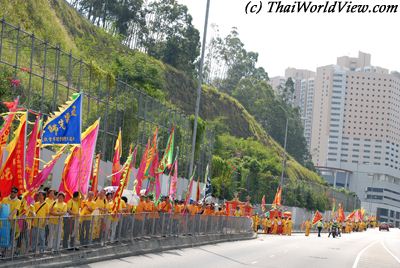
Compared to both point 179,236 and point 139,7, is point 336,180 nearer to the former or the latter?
point 139,7

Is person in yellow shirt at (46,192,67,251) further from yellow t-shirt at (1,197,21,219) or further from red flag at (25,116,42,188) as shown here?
yellow t-shirt at (1,197,21,219)

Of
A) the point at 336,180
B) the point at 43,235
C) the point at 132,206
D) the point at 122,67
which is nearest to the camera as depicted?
the point at 43,235

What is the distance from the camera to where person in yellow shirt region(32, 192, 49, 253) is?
1573 cm

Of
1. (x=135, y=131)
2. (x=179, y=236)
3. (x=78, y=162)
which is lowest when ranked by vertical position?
(x=179, y=236)

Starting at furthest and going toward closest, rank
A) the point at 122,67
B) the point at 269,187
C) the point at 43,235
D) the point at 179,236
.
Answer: the point at 269,187, the point at 122,67, the point at 179,236, the point at 43,235

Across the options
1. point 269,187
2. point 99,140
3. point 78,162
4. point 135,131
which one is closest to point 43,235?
point 78,162

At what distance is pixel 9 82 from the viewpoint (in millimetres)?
25453

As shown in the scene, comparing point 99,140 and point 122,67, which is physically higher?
point 122,67

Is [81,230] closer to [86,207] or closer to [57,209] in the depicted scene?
[86,207]

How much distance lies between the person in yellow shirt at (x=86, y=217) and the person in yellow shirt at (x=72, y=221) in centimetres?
26

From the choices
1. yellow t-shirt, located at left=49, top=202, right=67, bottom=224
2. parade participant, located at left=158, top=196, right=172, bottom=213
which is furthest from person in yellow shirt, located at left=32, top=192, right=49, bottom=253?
parade participant, located at left=158, top=196, right=172, bottom=213

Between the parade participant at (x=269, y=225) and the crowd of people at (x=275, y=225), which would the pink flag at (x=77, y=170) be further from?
the parade participant at (x=269, y=225)

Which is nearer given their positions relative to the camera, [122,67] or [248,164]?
[122,67]

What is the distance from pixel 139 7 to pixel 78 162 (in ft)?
295
